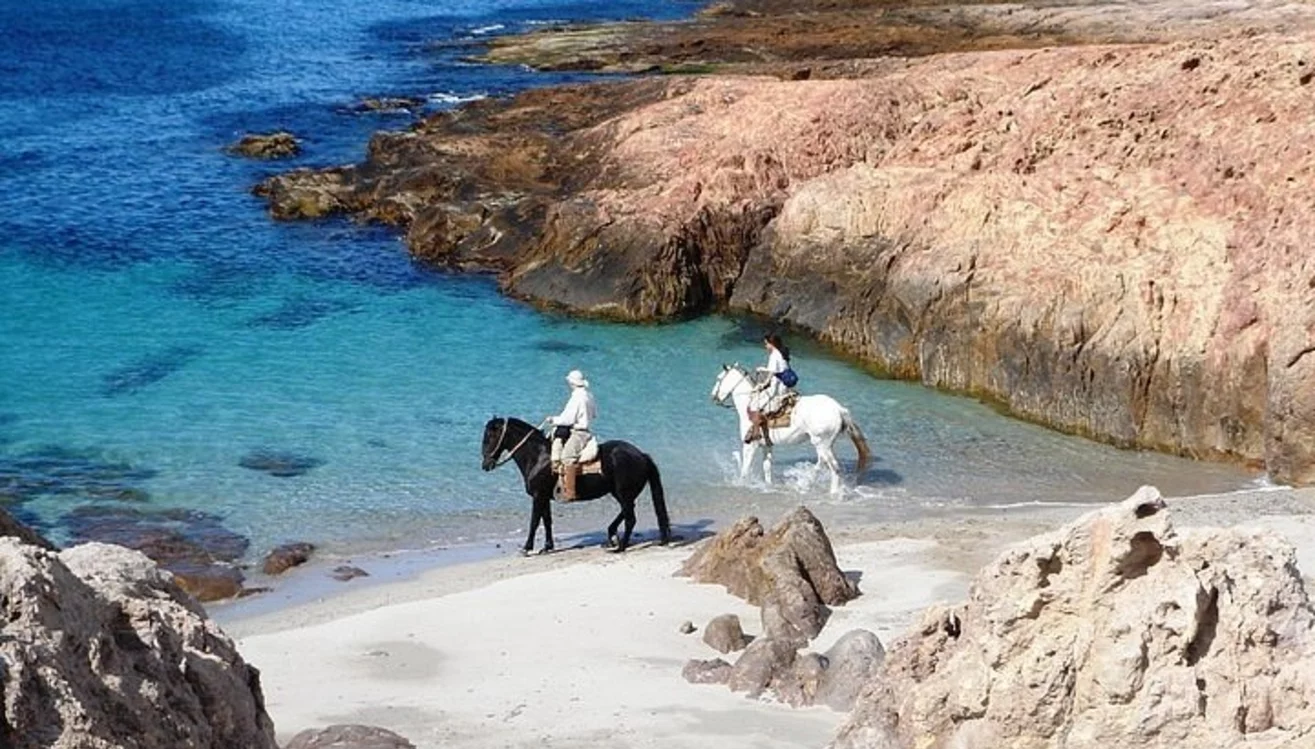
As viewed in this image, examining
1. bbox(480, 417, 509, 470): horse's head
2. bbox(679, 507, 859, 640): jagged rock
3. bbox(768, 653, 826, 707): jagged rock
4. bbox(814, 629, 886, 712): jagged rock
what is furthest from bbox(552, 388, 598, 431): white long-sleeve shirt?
bbox(814, 629, 886, 712): jagged rock

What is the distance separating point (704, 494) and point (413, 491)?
3931mm

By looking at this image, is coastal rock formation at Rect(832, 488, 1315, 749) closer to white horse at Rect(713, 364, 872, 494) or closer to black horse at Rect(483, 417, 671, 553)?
black horse at Rect(483, 417, 671, 553)

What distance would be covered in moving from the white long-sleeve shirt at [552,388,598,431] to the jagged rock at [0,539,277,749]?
11.5 m

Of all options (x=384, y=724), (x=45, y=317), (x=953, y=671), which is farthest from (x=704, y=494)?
(x=45, y=317)

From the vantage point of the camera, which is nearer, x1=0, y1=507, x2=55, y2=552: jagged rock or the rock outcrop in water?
x1=0, y1=507, x2=55, y2=552: jagged rock

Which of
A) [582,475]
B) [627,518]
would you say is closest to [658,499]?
[627,518]

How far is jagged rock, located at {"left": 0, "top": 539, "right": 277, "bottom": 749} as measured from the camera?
7.08 metres

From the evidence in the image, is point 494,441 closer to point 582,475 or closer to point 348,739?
point 582,475

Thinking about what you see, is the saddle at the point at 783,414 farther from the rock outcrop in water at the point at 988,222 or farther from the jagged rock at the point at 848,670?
the jagged rock at the point at 848,670

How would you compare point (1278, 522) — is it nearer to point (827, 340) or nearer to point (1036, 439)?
point (1036, 439)

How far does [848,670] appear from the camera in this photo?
1315 cm

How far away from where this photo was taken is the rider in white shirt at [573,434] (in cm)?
2022

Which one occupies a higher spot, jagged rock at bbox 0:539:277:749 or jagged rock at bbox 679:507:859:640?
jagged rock at bbox 0:539:277:749

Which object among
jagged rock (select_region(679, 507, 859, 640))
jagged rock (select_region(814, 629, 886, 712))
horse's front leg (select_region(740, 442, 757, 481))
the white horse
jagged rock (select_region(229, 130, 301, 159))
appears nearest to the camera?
jagged rock (select_region(814, 629, 886, 712))
